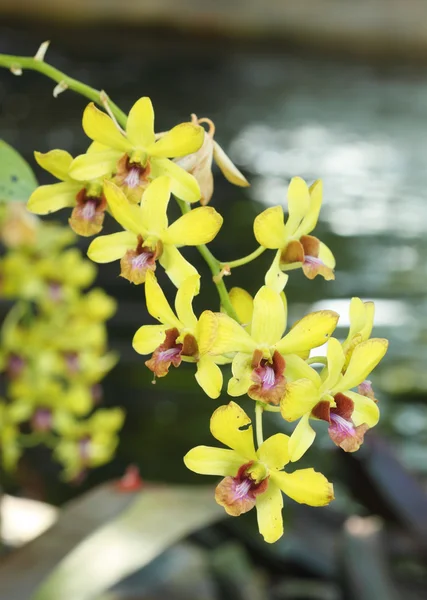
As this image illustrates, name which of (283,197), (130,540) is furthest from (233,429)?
(283,197)

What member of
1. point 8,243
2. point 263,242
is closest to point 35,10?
point 8,243

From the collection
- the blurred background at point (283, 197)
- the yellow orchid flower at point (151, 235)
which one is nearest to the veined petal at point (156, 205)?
the yellow orchid flower at point (151, 235)

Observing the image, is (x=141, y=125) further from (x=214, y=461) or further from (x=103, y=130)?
(x=214, y=461)

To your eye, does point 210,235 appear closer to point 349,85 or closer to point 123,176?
point 123,176

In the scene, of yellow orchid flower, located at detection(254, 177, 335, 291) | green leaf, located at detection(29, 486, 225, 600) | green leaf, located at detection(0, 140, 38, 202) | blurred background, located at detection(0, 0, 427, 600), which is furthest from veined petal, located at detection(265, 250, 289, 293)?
blurred background, located at detection(0, 0, 427, 600)

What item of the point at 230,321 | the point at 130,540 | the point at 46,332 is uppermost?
the point at 230,321

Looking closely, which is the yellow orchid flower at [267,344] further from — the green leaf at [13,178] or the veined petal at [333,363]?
the green leaf at [13,178]

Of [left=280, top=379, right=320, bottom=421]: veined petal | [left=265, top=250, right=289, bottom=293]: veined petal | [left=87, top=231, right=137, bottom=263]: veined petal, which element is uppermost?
[left=87, top=231, right=137, bottom=263]: veined petal

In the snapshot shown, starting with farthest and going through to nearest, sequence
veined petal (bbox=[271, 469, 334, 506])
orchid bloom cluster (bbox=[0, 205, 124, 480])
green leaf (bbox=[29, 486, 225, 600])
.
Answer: orchid bloom cluster (bbox=[0, 205, 124, 480]) → green leaf (bbox=[29, 486, 225, 600]) → veined petal (bbox=[271, 469, 334, 506])

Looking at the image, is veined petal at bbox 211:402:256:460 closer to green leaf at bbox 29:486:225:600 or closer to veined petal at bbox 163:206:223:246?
veined petal at bbox 163:206:223:246
